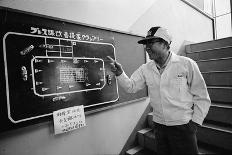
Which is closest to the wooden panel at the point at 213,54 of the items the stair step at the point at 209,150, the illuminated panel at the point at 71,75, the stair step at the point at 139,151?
the stair step at the point at 209,150

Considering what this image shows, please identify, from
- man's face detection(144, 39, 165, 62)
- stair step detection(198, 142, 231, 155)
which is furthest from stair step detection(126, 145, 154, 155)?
man's face detection(144, 39, 165, 62)

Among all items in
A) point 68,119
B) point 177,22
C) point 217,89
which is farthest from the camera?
point 177,22

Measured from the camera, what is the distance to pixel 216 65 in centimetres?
293

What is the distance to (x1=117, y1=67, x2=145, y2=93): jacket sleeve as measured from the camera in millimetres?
1807

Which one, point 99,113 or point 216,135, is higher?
point 99,113

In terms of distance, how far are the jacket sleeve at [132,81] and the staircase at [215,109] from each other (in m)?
0.93

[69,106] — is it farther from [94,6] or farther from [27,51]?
[94,6]

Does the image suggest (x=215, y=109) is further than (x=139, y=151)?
No

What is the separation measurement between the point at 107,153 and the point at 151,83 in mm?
1087

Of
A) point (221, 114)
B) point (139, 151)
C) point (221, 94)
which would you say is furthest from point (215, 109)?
point (139, 151)

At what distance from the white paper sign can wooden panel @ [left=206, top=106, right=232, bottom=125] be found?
5.89 feet

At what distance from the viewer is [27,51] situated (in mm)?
1427

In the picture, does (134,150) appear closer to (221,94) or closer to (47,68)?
(221,94)

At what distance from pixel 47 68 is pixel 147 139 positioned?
1.71 meters
